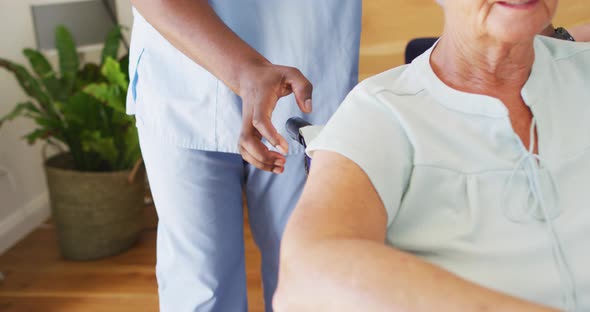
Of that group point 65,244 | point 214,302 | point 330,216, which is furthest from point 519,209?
point 65,244

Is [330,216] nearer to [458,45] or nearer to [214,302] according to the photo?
[458,45]

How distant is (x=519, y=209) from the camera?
39.5 inches

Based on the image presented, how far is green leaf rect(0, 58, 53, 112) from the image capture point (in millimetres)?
2811

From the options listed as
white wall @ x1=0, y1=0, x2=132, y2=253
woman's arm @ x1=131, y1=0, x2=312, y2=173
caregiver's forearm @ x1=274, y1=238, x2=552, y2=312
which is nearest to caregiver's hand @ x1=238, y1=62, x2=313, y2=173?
woman's arm @ x1=131, y1=0, x2=312, y2=173

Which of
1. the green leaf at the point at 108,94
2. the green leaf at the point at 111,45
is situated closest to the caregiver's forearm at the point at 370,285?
the green leaf at the point at 108,94

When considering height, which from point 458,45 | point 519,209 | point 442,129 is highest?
point 458,45

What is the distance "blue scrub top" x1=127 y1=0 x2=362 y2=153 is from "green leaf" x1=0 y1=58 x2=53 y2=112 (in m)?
1.46

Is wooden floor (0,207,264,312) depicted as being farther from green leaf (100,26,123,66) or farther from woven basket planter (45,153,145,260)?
green leaf (100,26,123,66)

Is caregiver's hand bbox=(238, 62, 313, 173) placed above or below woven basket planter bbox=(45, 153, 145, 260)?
above

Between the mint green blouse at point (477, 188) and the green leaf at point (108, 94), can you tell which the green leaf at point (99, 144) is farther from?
the mint green blouse at point (477, 188)

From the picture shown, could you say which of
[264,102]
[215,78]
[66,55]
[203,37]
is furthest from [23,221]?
[264,102]

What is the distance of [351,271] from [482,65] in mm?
461

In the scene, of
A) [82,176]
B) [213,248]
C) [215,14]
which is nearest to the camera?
[215,14]

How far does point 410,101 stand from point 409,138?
0.06 meters
